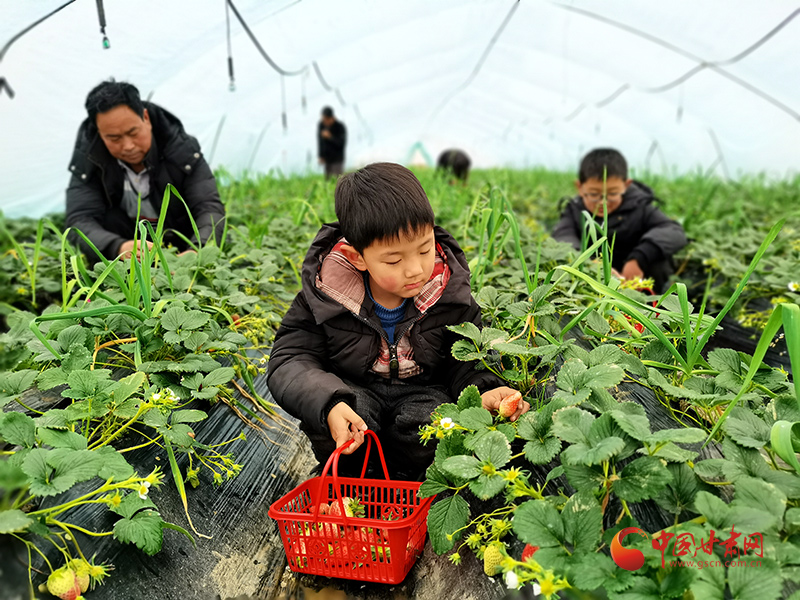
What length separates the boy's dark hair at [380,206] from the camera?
1339 mm

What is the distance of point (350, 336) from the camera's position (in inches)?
61.0

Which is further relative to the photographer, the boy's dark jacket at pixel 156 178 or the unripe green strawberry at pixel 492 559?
the boy's dark jacket at pixel 156 178

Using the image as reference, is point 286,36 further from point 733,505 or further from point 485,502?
point 733,505

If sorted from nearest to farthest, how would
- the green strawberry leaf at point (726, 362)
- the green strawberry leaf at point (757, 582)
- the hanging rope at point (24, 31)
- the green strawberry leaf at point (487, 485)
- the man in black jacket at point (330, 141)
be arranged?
the green strawberry leaf at point (757, 582) < the green strawberry leaf at point (487, 485) < the green strawberry leaf at point (726, 362) < the hanging rope at point (24, 31) < the man in black jacket at point (330, 141)

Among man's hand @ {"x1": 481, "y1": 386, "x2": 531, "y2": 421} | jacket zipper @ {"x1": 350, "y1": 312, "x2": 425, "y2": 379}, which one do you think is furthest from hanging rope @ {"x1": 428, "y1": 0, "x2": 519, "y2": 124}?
man's hand @ {"x1": 481, "y1": 386, "x2": 531, "y2": 421}

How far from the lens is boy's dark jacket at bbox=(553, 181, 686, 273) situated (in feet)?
9.86

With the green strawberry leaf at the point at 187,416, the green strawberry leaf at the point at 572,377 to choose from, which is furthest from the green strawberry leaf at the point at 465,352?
the green strawberry leaf at the point at 187,416

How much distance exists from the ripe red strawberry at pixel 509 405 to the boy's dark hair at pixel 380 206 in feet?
1.42

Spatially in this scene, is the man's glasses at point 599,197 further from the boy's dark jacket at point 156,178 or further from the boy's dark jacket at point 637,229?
the boy's dark jacket at point 156,178

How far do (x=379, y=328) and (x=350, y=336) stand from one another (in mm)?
82

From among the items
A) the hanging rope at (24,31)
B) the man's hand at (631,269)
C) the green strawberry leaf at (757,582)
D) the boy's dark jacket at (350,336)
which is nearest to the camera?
the green strawberry leaf at (757,582)

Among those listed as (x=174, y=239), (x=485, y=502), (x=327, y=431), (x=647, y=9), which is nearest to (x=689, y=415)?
(x=485, y=502)

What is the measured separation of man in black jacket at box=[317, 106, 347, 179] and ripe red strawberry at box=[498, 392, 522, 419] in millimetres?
6522

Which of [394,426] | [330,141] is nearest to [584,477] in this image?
[394,426]
